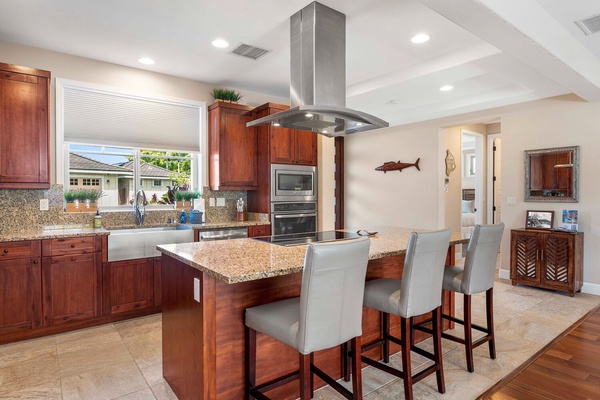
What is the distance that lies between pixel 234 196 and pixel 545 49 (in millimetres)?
3861

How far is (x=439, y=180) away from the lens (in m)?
5.81

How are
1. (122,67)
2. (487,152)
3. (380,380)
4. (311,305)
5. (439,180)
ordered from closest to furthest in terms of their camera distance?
(311,305) < (380,380) < (122,67) < (439,180) < (487,152)

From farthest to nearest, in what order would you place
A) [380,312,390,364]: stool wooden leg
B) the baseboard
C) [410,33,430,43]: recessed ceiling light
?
1. the baseboard
2. [410,33,430,43]: recessed ceiling light
3. [380,312,390,364]: stool wooden leg

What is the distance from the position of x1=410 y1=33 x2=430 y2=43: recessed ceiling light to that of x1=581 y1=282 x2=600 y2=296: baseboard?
370 cm

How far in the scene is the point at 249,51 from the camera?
3.76 meters

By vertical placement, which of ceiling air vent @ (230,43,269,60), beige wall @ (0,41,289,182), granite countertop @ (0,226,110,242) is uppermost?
ceiling air vent @ (230,43,269,60)

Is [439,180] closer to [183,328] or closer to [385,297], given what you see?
[385,297]

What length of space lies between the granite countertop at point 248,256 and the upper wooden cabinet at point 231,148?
2133mm

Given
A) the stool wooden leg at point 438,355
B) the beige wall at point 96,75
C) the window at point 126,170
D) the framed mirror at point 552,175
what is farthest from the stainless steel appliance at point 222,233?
the framed mirror at point 552,175

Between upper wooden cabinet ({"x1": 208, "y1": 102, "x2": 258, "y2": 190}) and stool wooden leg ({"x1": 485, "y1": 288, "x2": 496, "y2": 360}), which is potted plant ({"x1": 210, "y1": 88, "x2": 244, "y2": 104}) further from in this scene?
stool wooden leg ({"x1": 485, "y1": 288, "x2": 496, "y2": 360})

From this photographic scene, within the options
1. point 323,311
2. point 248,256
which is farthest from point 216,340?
point 323,311

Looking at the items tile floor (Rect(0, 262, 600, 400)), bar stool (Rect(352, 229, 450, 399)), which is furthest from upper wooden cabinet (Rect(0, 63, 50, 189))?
bar stool (Rect(352, 229, 450, 399))

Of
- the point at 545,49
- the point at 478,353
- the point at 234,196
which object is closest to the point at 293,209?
the point at 234,196

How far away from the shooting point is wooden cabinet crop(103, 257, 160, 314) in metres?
3.50
